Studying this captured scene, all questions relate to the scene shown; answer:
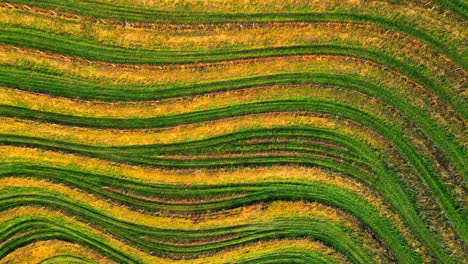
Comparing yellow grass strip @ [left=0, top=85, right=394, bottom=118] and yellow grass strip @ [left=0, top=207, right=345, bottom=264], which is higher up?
yellow grass strip @ [left=0, top=85, right=394, bottom=118]

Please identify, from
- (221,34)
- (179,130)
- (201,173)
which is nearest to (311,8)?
(221,34)

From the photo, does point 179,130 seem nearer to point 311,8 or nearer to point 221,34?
point 221,34

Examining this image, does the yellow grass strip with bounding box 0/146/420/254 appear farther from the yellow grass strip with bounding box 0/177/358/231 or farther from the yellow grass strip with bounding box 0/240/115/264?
the yellow grass strip with bounding box 0/240/115/264

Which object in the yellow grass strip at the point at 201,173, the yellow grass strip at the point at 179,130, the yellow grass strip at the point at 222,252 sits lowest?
the yellow grass strip at the point at 222,252

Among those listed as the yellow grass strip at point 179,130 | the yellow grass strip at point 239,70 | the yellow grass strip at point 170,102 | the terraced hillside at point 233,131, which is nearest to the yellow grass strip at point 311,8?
the terraced hillside at point 233,131

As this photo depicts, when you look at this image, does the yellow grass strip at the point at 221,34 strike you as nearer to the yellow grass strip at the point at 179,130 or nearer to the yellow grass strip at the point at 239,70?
the yellow grass strip at the point at 239,70

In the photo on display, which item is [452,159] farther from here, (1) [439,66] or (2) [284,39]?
(2) [284,39]

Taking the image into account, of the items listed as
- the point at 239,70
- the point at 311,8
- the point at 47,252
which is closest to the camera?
the point at 311,8

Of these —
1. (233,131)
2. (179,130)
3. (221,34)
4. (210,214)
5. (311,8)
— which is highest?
(311,8)

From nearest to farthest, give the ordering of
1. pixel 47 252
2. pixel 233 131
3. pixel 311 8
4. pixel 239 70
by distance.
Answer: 1. pixel 311 8
2. pixel 239 70
3. pixel 233 131
4. pixel 47 252

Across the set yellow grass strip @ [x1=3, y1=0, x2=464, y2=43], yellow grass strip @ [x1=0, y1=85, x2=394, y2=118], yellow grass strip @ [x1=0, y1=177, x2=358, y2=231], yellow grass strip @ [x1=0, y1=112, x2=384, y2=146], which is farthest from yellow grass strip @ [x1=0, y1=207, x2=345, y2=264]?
yellow grass strip @ [x1=3, y1=0, x2=464, y2=43]
